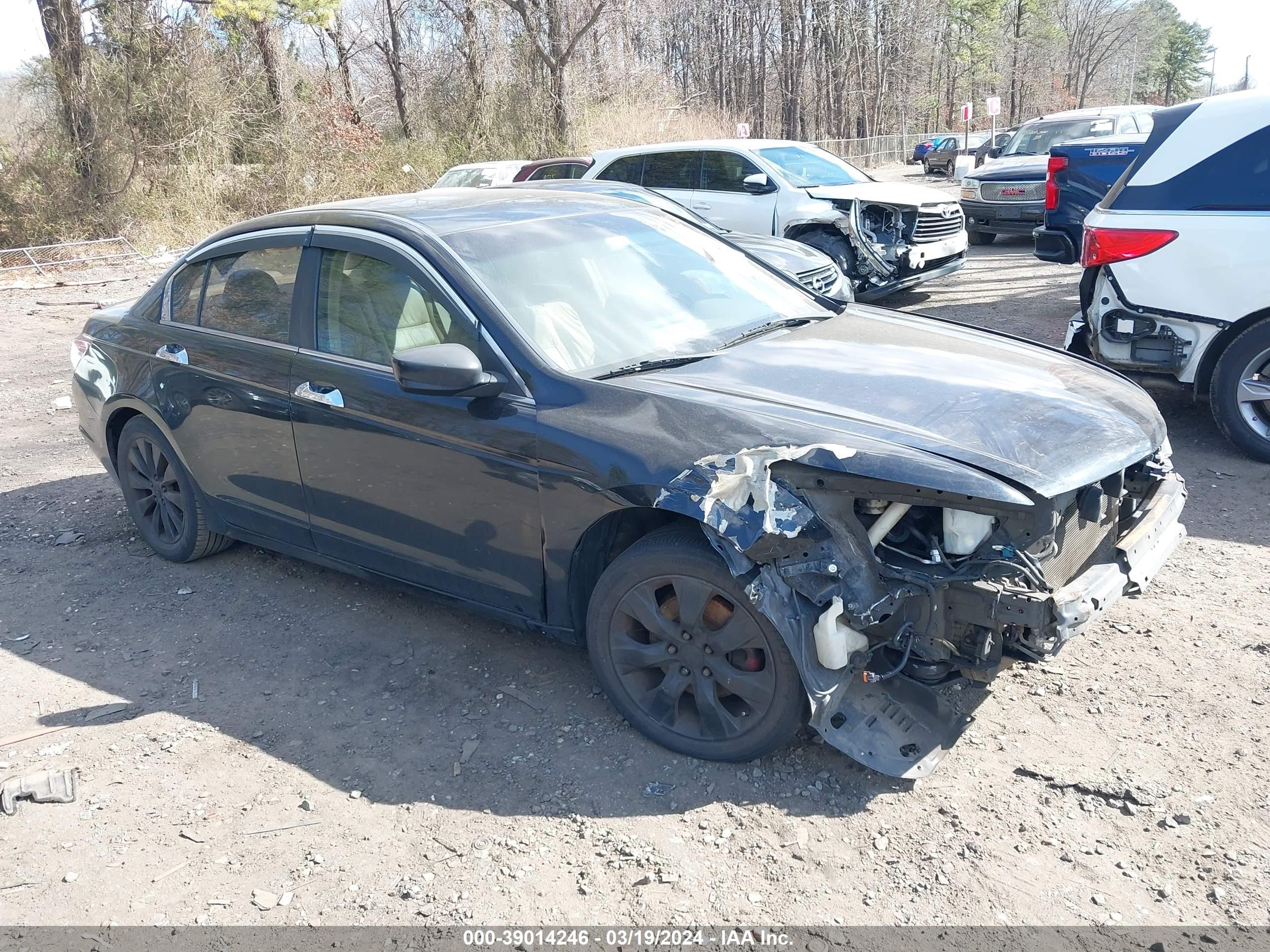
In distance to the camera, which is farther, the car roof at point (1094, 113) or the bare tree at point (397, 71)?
the bare tree at point (397, 71)

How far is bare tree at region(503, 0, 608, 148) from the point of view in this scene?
2661 centimetres

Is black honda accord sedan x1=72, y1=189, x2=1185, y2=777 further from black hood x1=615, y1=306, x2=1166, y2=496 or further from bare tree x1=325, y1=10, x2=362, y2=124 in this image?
bare tree x1=325, y1=10, x2=362, y2=124

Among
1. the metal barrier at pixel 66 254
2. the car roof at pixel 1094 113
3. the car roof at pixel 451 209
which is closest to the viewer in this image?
the car roof at pixel 451 209

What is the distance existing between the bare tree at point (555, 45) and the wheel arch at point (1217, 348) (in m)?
22.7

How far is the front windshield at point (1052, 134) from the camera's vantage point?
15148mm

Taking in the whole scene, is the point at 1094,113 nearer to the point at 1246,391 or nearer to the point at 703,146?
the point at 703,146

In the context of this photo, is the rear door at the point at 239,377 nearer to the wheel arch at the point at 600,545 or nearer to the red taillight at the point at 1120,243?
the wheel arch at the point at 600,545

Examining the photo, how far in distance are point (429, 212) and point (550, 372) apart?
113 cm

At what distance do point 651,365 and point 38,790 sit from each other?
2.59m

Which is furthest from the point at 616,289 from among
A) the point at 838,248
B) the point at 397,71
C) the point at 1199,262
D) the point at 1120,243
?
the point at 397,71

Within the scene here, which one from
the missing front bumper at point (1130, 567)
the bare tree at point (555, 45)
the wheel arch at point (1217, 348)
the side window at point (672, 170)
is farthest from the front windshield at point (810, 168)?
the bare tree at point (555, 45)

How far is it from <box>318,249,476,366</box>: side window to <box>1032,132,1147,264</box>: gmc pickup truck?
749cm

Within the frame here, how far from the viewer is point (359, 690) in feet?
13.1

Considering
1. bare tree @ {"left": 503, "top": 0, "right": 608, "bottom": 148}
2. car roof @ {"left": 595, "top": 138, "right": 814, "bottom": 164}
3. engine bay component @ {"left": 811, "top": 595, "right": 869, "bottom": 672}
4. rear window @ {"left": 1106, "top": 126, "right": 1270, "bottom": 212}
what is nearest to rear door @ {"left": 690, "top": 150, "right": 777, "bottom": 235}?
car roof @ {"left": 595, "top": 138, "right": 814, "bottom": 164}
